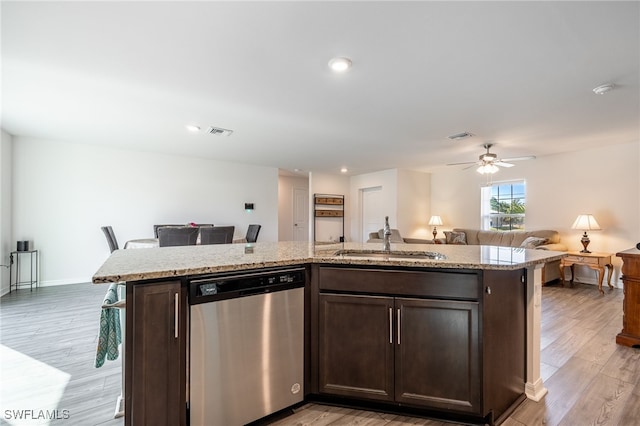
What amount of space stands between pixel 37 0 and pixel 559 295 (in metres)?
6.46

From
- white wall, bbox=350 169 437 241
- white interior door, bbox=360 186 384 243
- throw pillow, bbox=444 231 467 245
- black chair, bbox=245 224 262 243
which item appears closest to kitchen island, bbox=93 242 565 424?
black chair, bbox=245 224 262 243

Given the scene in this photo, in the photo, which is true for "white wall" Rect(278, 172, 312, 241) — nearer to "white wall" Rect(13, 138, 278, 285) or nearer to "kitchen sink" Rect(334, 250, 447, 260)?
"white wall" Rect(13, 138, 278, 285)

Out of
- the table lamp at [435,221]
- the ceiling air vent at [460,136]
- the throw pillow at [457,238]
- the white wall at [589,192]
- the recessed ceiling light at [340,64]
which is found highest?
the recessed ceiling light at [340,64]

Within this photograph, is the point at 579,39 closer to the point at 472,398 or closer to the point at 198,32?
the point at 472,398

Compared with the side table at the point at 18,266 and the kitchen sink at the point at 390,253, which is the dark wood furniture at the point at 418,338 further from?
the side table at the point at 18,266

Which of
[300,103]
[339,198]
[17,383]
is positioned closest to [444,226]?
[339,198]

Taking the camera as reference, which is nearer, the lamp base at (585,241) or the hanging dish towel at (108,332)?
the hanging dish towel at (108,332)

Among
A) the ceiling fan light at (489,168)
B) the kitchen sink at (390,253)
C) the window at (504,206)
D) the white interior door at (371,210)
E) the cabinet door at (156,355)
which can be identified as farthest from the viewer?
the white interior door at (371,210)

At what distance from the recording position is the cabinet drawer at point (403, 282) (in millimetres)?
1576

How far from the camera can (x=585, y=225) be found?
15.8 ft

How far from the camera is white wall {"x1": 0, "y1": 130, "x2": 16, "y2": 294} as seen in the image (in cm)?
425

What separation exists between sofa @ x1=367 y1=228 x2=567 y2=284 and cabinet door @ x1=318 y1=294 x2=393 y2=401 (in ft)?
11.7

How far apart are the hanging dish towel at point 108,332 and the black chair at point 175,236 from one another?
2.14 metres

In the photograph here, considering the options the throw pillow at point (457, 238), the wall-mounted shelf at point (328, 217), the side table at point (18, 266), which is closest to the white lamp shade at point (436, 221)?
the throw pillow at point (457, 238)
